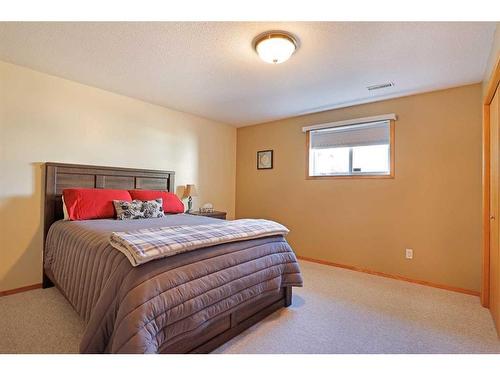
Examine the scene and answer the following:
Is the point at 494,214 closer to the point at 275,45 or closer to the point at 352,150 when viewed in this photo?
the point at 352,150

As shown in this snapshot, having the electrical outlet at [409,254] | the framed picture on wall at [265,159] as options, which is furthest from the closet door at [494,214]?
the framed picture on wall at [265,159]

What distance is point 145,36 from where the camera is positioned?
6.22 feet

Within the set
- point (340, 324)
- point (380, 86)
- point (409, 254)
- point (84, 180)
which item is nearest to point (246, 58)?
point (380, 86)

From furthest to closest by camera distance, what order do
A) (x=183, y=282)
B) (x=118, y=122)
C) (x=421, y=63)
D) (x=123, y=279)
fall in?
1. (x=118, y=122)
2. (x=421, y=63)
3. (x=183, y=282)
4. (x=123, y=279)

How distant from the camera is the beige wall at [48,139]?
242 centimetres

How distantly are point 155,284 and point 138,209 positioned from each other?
5.15 ft

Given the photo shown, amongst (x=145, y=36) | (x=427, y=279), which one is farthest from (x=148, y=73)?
(x=427, y=279)

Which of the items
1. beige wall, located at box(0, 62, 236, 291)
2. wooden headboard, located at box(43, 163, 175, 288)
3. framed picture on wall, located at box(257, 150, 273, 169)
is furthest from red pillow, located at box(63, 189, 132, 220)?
framed picture on wall, located at box(257, 150, 273, 169)

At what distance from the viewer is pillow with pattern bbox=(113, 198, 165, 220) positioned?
2594 mm

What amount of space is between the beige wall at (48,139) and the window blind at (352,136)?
83.0 inches

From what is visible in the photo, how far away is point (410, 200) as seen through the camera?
296cm

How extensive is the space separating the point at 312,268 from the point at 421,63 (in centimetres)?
255

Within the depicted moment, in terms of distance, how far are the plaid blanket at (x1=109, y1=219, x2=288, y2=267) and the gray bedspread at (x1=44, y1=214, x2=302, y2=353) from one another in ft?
0.16

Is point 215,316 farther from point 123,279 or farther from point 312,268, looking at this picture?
point 312,268
